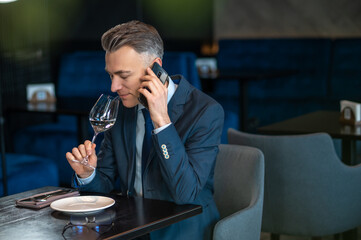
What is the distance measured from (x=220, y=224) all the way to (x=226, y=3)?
21.5ft

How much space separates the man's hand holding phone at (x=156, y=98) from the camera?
5.54 ft

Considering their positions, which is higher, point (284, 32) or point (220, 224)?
point (284, 32)

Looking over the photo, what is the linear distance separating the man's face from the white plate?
37cm

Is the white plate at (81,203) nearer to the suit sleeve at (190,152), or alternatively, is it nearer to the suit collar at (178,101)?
the suit sleeve at (190,152)

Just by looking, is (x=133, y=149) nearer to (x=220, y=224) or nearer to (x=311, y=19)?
(x=220, y=224)

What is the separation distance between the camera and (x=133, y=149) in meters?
1.94

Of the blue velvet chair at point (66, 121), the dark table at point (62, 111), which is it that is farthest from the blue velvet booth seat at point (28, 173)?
the blue velvet chair at point (66, 121)

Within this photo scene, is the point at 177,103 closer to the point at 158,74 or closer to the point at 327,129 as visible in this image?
the point at 158,74

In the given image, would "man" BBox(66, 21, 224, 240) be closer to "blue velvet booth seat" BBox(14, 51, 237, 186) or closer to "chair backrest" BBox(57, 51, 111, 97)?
"blue velvet booth seat" BBox(14, 51, 237, 186)

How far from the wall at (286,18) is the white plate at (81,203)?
589cm

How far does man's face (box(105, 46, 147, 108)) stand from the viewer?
1.80m

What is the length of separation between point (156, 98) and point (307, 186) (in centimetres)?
112

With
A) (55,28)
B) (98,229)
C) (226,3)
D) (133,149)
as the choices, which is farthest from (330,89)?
(98,229)

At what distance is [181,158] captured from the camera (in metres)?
1.72
